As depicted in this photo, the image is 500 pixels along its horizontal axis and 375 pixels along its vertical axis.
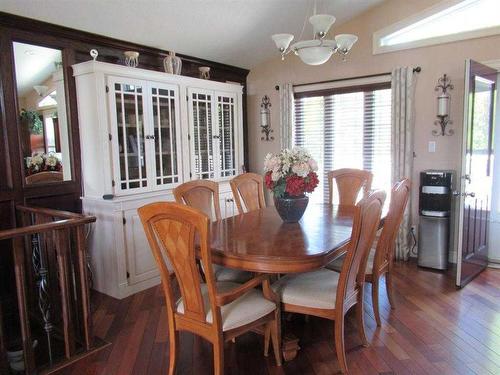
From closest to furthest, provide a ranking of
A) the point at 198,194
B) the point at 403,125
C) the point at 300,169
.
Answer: the point at 300,169 < the point at 198,194 < the point at 403,125

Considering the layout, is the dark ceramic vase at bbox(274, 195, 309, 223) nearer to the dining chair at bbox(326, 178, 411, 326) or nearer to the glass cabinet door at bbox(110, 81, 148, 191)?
the dining chair at bbox(326, 178, 411, 326)

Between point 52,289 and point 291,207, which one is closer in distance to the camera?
point 291,207

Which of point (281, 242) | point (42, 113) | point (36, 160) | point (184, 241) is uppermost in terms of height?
point (42, 113)

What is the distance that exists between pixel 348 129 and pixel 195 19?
215 centimetres

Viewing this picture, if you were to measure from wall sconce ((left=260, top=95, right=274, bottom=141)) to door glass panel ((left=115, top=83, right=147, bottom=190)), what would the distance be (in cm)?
200

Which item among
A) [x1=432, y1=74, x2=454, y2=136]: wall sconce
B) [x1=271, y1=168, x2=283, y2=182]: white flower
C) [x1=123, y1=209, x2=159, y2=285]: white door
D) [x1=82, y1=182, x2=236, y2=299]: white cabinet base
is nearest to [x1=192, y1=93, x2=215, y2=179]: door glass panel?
[x1=82, y1=182, x2=236, y2=299]: white cabinet base

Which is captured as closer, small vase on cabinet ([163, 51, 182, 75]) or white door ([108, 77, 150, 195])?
white door ([108, 77, 150, 195])

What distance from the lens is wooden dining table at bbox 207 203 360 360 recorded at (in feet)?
6.28

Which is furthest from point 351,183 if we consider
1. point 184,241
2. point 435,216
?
point 184,241

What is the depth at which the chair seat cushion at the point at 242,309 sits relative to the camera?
193 centimetres

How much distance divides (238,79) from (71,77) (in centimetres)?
240

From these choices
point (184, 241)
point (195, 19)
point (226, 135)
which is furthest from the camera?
point (226, 135)

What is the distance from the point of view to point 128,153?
3.35m

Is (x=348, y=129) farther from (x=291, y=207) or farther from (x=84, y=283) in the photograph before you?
(x=84, y=283)
